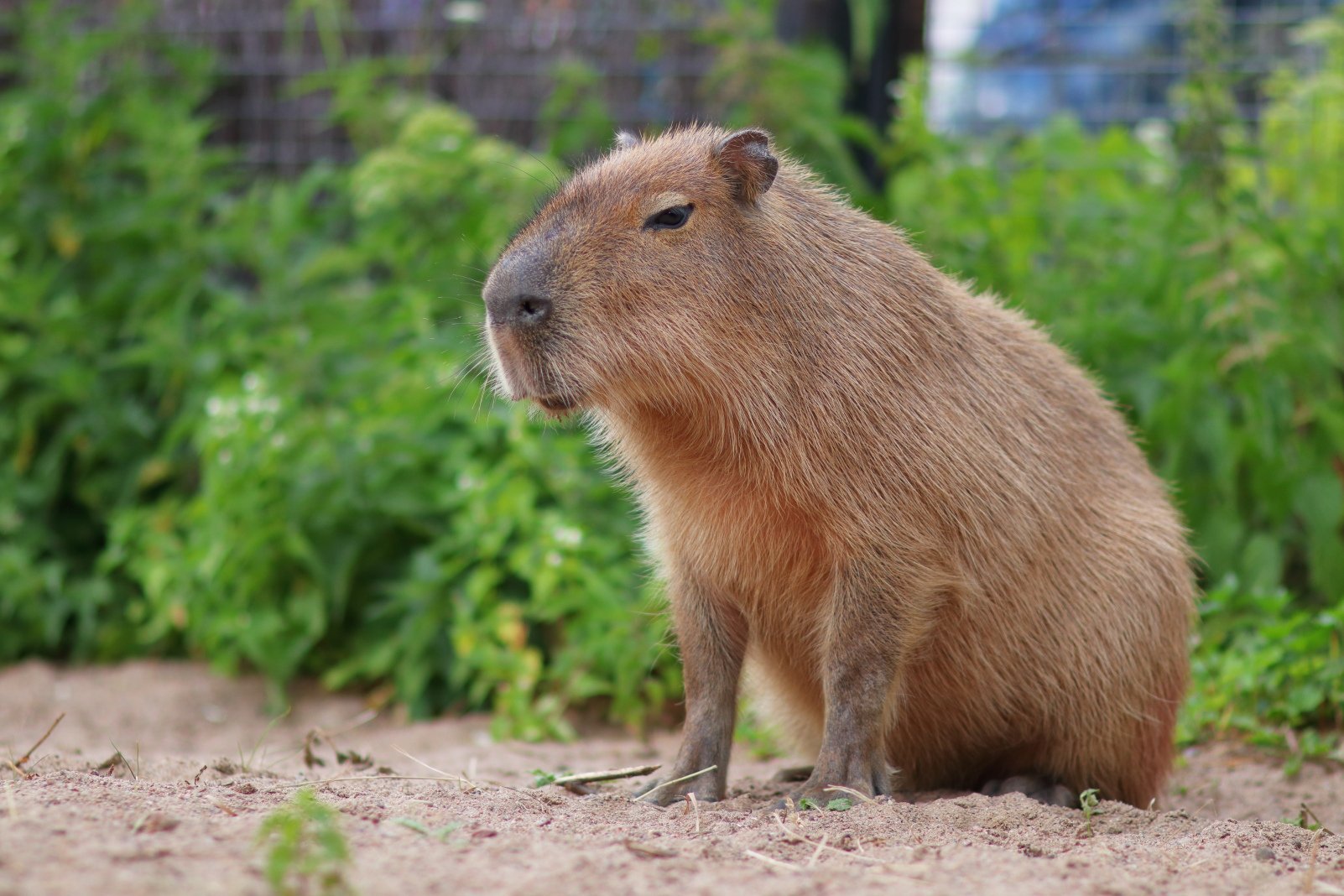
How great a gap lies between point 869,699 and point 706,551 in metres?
0.52

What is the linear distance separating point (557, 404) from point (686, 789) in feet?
3.22

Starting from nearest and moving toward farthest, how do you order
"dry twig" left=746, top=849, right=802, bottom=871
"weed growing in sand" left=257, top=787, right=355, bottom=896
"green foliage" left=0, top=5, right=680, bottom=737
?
1. "weed growing in sand" left=257, top=787, right=355, bottom=896
2. "dry twig" left=746, top=849, right=802, bottom=871
3. "green foliage" left=0, top=5, right=680, bottom=737

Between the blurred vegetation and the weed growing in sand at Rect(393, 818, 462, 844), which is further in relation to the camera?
the blurred vegetation

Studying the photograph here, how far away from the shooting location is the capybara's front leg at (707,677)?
3350 millimetres

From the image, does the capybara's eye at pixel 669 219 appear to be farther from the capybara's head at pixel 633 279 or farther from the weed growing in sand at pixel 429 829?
the weed growing in sand at pixel 429 829

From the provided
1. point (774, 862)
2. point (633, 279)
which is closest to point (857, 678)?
point (774, 862)

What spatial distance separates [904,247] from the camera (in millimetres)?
3479

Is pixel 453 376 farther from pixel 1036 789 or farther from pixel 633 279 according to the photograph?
pixel 1036 789

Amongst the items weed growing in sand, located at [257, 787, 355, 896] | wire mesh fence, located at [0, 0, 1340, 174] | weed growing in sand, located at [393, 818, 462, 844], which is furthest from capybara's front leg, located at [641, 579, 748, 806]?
wire mesh fence, located at [0, 0, 1340, 174]

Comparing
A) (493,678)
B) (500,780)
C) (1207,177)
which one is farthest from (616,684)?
(1207,177)

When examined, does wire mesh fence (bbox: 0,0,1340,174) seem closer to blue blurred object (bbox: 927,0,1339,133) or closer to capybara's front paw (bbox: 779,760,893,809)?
blue blurred object (bbox: 927,0,1339,133)

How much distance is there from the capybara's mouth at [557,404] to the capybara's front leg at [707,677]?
592 millimetres

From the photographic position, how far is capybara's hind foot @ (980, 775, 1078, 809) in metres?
3.54

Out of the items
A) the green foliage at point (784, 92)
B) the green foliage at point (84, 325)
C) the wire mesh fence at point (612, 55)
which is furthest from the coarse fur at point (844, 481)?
the wire mesh fence at point (612, 55)
